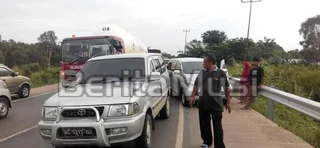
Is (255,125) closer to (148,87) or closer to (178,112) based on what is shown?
(178,112)

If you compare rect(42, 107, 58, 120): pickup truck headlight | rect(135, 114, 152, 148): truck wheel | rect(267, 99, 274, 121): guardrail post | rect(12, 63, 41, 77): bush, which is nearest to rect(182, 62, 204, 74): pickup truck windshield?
rect(267, 99, 274, 121): guardrail post

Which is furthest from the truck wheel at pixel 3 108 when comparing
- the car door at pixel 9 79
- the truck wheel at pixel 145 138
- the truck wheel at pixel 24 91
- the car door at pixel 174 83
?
the car door at pixel 174 83

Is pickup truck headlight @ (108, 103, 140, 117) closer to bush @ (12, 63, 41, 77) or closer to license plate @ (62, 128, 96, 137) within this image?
license plate @ (62, 128, 96, 137)

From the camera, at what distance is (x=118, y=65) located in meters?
5.66

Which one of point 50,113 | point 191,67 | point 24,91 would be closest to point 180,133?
point 50,113

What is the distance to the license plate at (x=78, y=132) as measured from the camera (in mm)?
3895

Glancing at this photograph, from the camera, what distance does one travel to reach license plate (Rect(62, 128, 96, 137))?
3895 mm

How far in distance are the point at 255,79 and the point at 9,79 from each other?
9.65 m

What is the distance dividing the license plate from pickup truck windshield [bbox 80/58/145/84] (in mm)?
1466

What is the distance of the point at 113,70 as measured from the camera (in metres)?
5.55

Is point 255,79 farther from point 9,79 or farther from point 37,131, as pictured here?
point 9,79

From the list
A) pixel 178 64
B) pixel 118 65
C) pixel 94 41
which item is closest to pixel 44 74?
pixel 94 41

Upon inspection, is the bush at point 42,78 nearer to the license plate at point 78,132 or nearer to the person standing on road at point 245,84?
the person standing on road at point 245,84

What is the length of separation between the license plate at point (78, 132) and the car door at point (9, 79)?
840 cm
